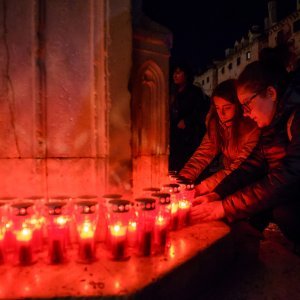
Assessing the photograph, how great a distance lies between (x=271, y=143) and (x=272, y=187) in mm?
571

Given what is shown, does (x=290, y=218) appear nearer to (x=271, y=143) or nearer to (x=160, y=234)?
(x=271, y=143)

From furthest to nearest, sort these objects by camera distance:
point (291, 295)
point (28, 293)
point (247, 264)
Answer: point (247, 264) → point (291, 295) → point (28, 293)

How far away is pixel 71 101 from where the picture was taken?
313 centimetres

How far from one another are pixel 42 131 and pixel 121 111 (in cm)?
74

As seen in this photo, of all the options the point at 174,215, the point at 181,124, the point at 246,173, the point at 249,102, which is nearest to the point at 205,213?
the point at 174,215

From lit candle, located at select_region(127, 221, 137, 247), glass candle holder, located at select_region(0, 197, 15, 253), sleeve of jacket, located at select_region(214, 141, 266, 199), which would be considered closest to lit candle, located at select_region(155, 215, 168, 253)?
lit candle, located at select_region(127, 221, 137, 247)

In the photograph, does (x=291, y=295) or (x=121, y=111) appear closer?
(x=291, y=295)

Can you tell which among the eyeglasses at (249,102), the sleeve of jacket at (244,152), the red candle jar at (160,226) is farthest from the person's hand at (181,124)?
the red candle jar at (160,226)

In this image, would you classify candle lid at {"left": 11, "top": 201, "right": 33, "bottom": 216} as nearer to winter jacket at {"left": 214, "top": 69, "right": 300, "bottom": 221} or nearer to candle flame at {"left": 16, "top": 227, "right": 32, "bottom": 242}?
candle flame at {"left": 16, "top": 227, "right": 32, "bottom": 242}

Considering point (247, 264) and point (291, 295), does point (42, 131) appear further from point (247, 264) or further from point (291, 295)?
point (291, 295)

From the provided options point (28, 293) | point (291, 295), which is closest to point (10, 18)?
point (28, 293)

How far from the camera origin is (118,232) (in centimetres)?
253

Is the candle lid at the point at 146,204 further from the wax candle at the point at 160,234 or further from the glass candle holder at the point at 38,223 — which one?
the glass candle holder at the point at 38,223

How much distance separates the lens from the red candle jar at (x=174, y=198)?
312 centimetres
